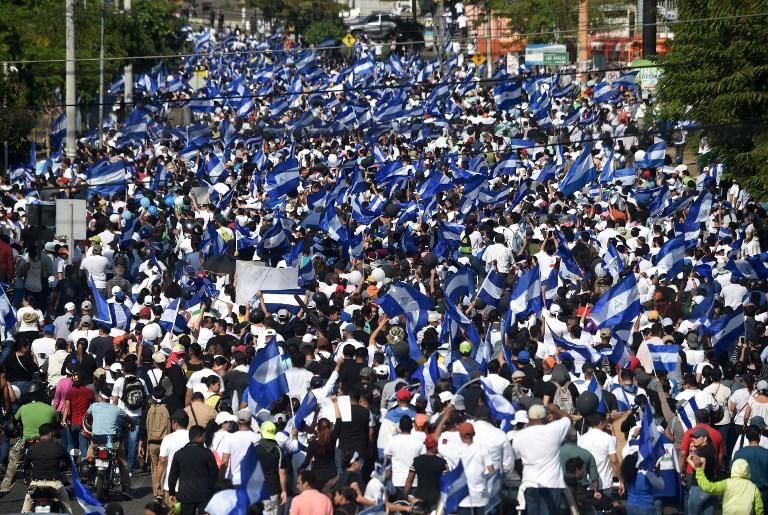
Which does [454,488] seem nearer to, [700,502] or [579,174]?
[700,502]

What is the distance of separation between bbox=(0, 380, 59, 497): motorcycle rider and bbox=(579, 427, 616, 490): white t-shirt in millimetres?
4969

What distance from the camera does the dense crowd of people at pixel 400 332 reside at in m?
13.7

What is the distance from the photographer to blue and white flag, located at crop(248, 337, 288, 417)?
15.4 m

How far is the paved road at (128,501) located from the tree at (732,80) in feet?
40.4

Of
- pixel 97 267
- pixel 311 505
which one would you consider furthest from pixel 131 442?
pixel 97 267

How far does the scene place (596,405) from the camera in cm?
1410

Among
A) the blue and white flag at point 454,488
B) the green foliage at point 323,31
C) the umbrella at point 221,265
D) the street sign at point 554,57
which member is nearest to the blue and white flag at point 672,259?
the umbrella at point 221,265

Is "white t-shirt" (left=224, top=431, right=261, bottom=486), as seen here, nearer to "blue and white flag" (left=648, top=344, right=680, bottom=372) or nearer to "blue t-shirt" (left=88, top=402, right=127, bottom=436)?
Result: "blue t-shirt" (left=88, top=402, right=127, bottom=436)

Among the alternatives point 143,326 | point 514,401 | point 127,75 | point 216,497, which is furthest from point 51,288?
point 127,75

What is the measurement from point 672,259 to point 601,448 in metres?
9.23

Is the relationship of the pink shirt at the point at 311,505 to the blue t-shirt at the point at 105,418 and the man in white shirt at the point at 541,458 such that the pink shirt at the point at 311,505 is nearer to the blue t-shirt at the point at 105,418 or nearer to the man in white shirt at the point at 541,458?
the man in white shirt at the point at 541,458

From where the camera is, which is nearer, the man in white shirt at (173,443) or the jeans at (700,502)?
the jeans at (700,502)

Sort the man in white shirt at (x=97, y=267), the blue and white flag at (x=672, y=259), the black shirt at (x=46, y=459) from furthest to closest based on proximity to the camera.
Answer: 1. the man in white shirt at (x=97, y=267)
2. the blue and white flag at (x=672, y=259)
3. the black shirt at (x=46, y=459)

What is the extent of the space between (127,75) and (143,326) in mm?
37388
